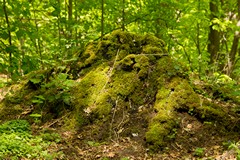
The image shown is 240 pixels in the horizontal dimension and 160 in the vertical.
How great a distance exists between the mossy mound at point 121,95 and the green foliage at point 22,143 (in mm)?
509

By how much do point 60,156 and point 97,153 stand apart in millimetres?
506

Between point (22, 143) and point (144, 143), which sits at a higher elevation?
point (22, 143)

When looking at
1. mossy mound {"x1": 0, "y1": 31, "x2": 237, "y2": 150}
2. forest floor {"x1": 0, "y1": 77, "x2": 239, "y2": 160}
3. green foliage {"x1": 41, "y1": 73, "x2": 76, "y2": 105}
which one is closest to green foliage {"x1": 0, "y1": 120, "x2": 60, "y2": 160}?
forest floor {"x1": 0, "y1": 77, "x2": 239, "y2": 160}

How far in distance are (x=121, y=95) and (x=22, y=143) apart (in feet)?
5.88

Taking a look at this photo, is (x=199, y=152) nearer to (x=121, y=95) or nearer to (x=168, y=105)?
(x=168, y=105)

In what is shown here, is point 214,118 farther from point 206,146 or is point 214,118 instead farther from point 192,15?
point 192,15

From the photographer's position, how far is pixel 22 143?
3523 millimetres

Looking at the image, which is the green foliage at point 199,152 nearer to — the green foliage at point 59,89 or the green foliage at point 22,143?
the green foliage at point 22,143

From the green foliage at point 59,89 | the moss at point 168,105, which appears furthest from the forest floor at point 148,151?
the green foliage at point 59,89

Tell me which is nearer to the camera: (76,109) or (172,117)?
(172,117)

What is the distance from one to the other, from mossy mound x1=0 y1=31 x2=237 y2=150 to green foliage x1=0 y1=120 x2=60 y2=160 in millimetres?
509

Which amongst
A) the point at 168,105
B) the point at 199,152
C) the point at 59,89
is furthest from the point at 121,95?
the point at 199,152

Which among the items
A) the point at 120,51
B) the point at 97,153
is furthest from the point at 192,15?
the point at 97,153

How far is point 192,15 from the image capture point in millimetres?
8641
